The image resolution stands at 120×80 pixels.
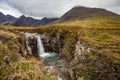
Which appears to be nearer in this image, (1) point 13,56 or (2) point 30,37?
(1) point 13,56

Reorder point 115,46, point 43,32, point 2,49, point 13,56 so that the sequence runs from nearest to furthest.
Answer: point 2,49 < point 13,56 < point 115,46 < point 43,32

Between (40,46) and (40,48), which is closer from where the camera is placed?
(40,48)

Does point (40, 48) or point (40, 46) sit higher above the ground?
point (40, 46)

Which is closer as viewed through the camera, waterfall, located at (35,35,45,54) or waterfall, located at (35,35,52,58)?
waterfall, located at (35,35,52,58)

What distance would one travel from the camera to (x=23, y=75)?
11.5 metres

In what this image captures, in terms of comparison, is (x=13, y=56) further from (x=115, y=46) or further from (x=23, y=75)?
(x=115, y=46)

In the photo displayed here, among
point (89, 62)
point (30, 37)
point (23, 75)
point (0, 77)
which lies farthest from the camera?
point (30, 37)

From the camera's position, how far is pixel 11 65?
→ 13.2 metres

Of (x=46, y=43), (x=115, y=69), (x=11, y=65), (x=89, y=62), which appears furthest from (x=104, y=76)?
(x=46, y=43)

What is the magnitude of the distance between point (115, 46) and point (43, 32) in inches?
1989

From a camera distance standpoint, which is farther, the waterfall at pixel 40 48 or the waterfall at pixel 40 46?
the waterfall at pixel 40 46

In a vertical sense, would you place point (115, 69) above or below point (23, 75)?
below

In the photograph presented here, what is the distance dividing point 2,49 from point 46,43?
8054 cm

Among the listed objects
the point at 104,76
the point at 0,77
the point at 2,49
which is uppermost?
the point at 2,49
